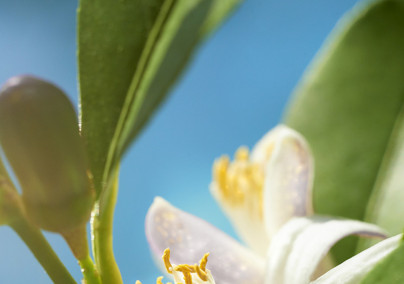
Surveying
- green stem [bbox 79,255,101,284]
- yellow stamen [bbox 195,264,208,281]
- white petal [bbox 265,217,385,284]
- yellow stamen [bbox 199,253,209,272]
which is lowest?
white petal [bbox 265,217,385,284]

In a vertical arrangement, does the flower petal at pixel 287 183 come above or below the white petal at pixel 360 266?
above

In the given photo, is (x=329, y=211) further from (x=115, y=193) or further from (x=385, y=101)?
(x=115, y=193)

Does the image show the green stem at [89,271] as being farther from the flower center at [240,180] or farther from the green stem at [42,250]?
the flower center at [240,180]

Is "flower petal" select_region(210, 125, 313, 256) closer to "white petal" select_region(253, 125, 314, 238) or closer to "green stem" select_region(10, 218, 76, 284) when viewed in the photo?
"white petal" select_region(253, 125, 314, 238)

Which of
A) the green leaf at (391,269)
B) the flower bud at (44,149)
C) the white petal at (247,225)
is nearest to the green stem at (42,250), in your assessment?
the flower bud at (44,149)

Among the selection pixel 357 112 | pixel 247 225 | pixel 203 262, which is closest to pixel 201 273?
pixel 203 262

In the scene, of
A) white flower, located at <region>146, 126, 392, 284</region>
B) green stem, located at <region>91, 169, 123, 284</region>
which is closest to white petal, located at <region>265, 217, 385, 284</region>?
white flower, located at <region>146, 126, 392, 284</region>
